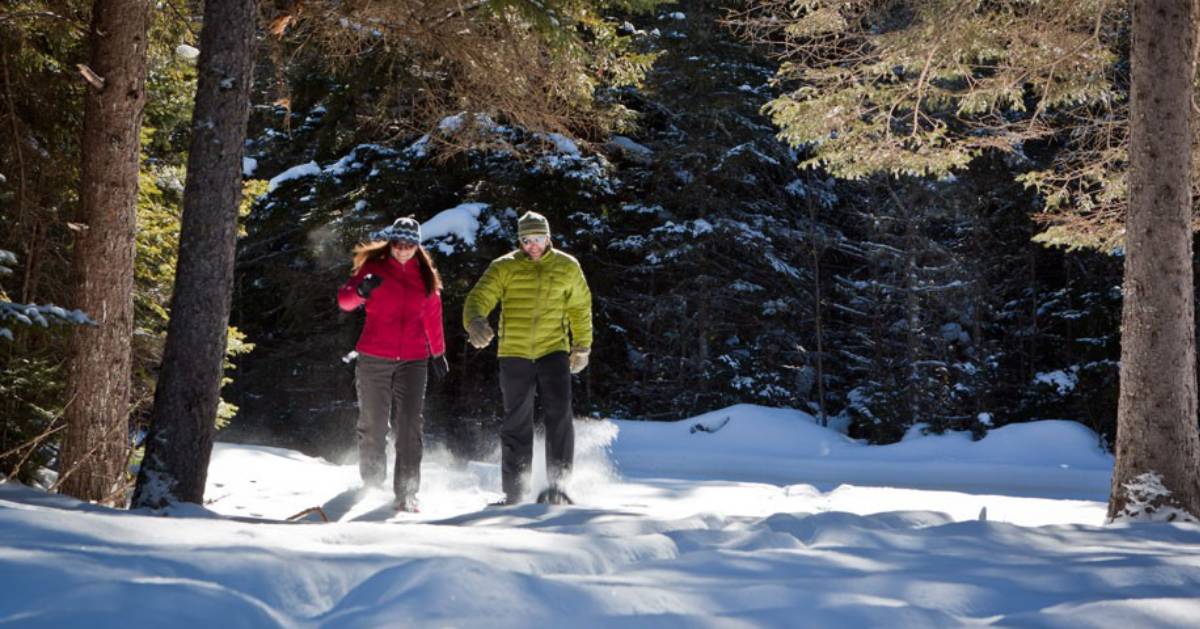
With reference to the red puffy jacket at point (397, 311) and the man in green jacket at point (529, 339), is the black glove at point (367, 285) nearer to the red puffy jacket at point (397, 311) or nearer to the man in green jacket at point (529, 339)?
the red puffy jacket at point (397, 311)

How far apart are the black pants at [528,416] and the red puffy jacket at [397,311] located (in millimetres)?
650

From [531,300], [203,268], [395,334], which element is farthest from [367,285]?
[203,268]

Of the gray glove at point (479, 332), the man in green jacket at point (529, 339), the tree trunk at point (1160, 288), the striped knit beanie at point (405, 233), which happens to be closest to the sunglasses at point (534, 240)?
the man in green jacket at point (529, 339)

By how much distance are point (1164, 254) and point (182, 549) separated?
658 cm

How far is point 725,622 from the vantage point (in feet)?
9.70

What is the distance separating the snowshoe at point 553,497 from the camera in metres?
6.64

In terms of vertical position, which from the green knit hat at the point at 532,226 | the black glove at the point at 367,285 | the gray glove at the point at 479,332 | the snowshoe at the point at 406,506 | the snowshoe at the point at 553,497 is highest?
the green knit hat at the point at 532,226

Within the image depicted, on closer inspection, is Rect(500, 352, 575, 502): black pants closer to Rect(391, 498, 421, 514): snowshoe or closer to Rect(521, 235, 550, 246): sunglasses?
Rect(391, 498, 421, 514): snowshoe

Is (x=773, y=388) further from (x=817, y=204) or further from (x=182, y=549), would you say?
(x=182, y=549)

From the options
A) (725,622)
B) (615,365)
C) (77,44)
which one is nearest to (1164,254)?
(725,622)

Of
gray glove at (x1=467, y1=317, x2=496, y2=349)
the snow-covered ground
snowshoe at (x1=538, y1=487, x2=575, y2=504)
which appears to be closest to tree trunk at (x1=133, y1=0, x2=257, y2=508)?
the snow-covered ground

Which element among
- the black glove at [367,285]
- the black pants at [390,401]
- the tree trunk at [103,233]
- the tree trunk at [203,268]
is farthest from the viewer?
the black pants at [390,401]

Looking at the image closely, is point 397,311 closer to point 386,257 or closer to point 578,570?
point 386,257

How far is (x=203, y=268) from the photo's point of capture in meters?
5.69
